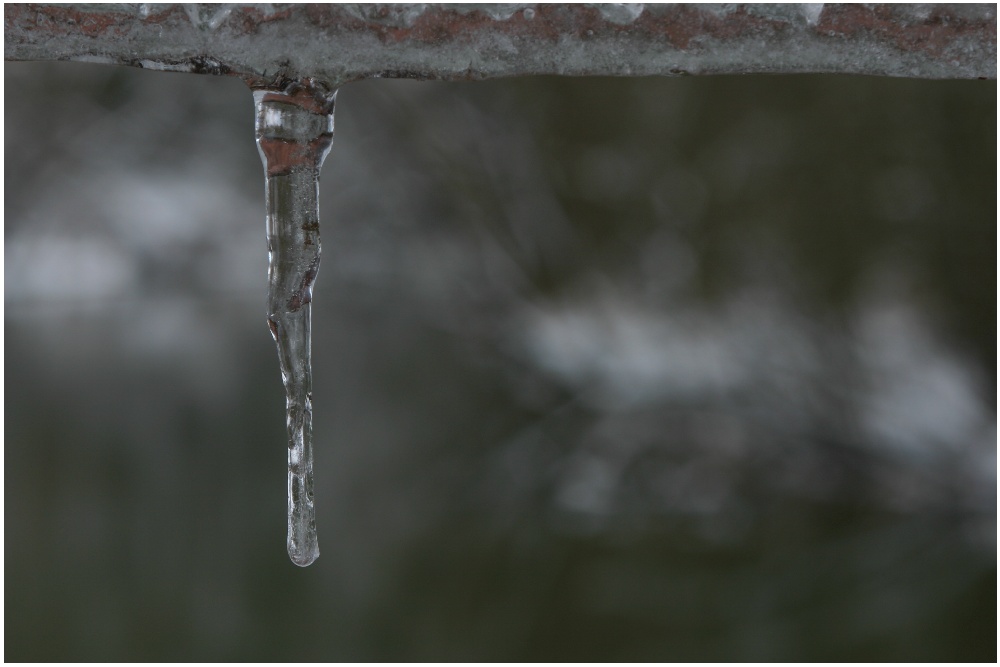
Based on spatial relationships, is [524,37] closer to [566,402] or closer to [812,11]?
[812,11]

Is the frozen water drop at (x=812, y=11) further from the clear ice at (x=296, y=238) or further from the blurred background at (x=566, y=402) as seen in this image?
the blurred background at (x=566, y=402)

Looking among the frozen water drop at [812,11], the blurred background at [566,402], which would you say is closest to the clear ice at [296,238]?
the frozen water drop at [812,11]

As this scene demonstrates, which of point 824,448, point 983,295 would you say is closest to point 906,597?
point 824,448

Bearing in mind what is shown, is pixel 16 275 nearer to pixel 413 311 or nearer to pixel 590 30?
pixel 413 311

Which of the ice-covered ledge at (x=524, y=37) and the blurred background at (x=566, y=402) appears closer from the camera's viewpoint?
the ice-covered ledge at (x=524, y=37)

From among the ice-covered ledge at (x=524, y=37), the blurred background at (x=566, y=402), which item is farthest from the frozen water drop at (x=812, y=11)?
the blurred background at (x=566, y=402)
